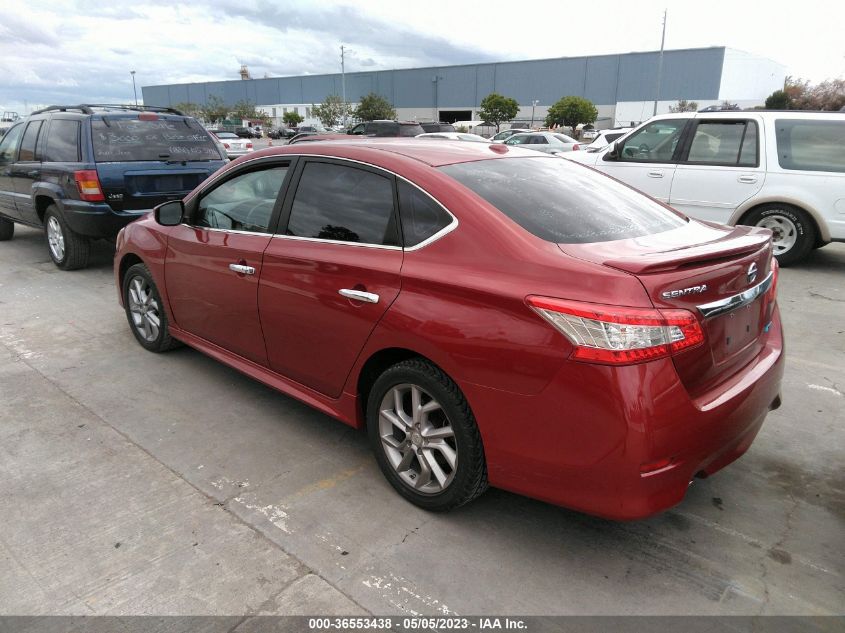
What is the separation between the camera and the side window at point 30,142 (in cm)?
766

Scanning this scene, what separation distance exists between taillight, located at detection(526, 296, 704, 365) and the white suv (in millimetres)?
5150

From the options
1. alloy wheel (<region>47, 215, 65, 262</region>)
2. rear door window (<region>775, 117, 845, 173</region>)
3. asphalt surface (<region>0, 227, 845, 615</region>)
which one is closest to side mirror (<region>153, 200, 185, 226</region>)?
asphalt surface (<region>0, 227, 845, 615</region>)

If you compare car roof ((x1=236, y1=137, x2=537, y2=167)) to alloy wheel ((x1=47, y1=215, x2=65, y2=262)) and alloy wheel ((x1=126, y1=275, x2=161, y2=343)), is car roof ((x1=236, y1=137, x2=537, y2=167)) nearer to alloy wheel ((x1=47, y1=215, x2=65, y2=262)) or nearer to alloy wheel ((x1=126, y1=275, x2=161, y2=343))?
alloy wheel ((x1=126, y1=275, x2=161, y2=343))

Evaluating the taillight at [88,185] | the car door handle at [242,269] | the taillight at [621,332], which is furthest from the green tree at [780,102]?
the taillight at [621,332]

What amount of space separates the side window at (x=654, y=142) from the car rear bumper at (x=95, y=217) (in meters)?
6.26

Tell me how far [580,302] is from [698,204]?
6.44m

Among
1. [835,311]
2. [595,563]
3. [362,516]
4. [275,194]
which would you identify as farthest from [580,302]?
[835,311]

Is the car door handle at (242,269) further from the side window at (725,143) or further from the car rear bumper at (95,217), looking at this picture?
the side window at (725,143)

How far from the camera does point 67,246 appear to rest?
7.32m

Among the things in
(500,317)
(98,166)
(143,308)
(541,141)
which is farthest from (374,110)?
(500,317)

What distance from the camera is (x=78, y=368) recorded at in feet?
15.0

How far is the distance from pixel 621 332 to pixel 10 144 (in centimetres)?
919

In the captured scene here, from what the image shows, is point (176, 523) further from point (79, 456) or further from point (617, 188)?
point (617, 188)

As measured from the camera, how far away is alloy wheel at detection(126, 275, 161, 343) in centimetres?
464
